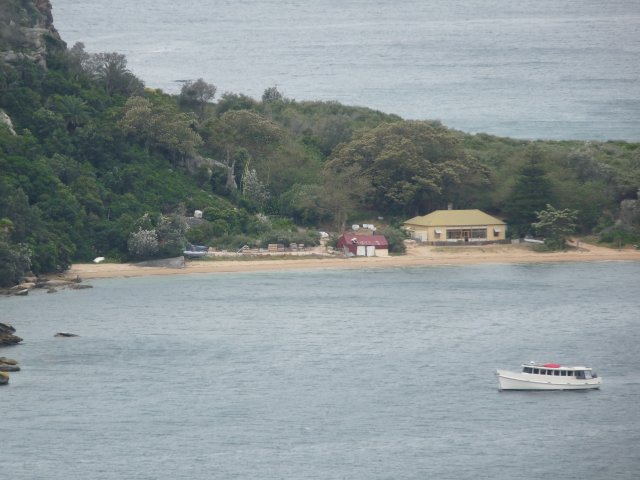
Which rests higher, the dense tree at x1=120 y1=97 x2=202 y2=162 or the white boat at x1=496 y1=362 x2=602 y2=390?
the dense tree at x1=120 y1=97 x2=202 y2=162

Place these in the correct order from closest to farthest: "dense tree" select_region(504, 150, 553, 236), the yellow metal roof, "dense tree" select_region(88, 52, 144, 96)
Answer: the yellow metal roof → "dense tree" select_region(504, 150, 553, 236) → "dense tree" select_region(88, 52, 144, 96)

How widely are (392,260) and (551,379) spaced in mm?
31341

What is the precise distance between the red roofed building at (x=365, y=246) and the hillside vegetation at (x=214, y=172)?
2848 mm

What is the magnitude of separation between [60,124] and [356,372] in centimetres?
3891

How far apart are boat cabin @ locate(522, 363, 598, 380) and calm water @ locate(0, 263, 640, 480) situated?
0.80 metres

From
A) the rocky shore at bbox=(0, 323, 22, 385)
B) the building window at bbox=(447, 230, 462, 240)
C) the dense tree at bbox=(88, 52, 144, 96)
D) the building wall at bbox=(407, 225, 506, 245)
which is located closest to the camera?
the rocky shore at bbox=(0, 323, 22, 385)

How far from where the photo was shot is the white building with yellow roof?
328 ft

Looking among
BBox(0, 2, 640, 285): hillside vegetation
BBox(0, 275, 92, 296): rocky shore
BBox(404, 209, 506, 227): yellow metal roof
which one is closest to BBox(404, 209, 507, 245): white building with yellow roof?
BBox(404, 209, 506, 227): yellow metal roof

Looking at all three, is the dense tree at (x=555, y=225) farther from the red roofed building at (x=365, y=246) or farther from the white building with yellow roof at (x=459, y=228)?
the red roofed building at (x=365, y=246)

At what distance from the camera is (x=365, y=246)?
96.8 meters

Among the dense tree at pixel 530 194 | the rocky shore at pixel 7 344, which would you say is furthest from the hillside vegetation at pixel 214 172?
the rocky shore at pixel 7 344

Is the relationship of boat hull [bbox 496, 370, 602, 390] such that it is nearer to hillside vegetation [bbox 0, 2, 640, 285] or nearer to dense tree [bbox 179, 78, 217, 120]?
hillside vegetation [bbox 0, 2, 640, 285]

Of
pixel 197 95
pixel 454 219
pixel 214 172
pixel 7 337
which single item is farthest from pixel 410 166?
pixel 7 337

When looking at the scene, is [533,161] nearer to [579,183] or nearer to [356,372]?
[579,183]
